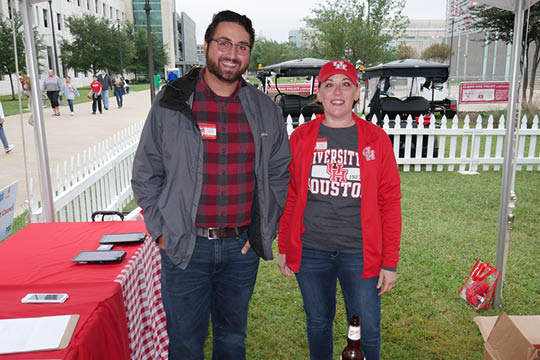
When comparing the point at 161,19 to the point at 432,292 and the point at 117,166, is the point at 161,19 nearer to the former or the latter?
the point at 117,166

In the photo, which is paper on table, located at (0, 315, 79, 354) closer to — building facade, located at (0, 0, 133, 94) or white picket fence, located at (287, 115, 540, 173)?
white picket fence, located at (287, 115, 540, 173)

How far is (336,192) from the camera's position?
233 cm

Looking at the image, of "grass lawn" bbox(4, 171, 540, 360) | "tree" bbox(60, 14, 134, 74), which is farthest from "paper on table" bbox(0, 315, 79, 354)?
"tree" bbox(60, 14, 134, 74)

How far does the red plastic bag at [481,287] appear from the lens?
386 centimetres

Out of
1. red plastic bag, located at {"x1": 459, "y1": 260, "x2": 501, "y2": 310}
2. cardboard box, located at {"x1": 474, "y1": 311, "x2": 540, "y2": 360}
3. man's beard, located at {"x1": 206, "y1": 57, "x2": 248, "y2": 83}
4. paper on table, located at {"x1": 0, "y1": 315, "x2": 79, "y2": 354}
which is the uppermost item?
man's beard, located at {"x1": 206, "y1": 57, "x2": 248, "y2": 83}

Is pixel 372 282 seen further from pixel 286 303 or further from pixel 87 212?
pixel 87 212

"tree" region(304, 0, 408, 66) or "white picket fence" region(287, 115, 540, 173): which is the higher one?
"tree" region(304, 0, 408, 66)

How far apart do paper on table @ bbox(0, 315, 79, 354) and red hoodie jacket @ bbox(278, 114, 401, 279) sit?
1.23 meters

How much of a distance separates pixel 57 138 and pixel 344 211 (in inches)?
504

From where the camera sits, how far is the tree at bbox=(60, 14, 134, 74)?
42906 mm

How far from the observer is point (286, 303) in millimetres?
4121

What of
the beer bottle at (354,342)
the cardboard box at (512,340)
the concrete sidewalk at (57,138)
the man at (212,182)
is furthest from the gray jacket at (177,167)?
the concrete sidewalk at (57,138)

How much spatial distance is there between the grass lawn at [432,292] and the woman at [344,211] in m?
1.17

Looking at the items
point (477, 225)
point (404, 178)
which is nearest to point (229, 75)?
point (477, 225)
